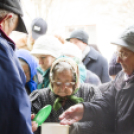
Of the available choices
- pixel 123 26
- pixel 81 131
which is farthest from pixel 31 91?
pixel 123 26

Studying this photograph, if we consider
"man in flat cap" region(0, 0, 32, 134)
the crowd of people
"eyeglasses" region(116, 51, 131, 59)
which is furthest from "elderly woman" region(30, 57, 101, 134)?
"man in flat cap" region(0, 0, 32, 134)

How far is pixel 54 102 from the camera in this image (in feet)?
3.79

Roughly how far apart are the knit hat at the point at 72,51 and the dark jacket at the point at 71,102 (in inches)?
7.3

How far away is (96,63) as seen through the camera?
4.24 feet

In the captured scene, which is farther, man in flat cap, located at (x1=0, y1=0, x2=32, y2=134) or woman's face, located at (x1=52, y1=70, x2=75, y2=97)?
woman's face, located at (x1=52, y1=70, x2=75, y2=97)

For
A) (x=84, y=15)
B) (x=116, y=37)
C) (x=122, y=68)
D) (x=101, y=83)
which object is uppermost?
(x=84, y=15)

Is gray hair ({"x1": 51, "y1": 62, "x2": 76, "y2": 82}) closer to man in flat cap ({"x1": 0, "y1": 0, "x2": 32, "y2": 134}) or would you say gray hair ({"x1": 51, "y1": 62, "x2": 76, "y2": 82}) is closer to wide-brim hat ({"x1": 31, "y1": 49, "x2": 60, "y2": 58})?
wide-brim hat ({"x1": 31, "y1": 49, "x2": 60, "y2": 58})

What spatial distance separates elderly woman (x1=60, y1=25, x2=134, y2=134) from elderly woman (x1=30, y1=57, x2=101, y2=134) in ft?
0.12

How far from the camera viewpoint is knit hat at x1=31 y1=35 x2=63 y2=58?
1.21 m

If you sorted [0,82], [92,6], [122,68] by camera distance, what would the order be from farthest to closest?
[92,6], [122,68], [0,82]

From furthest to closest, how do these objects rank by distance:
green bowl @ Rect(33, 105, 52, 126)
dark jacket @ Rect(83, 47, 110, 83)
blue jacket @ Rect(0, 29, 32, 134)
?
dark jacket @ Rect(83, 47, 110, 83) < green bowl @ Rect(33, 105, 52, 126) < blue jacket @ Rect(0, 29, 32, 134)

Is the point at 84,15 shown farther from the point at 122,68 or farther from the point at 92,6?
the point at 122,68

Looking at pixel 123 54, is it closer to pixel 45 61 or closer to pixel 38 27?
pixel 45 61

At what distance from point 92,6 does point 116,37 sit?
1.02 feet
